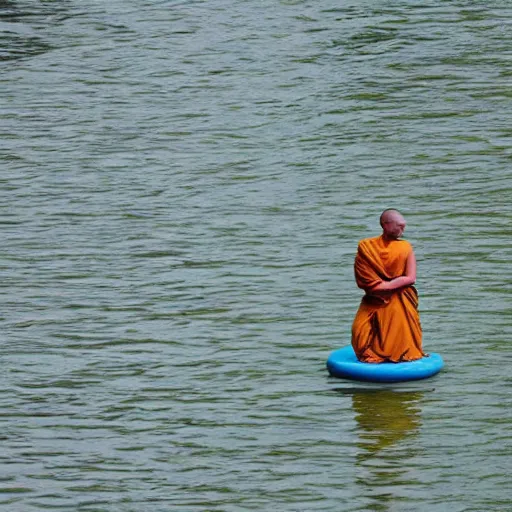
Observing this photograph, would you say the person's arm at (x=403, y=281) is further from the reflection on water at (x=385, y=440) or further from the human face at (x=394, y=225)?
the reflection on water at (x=385, y=440)

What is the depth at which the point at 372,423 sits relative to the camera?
1288 cm

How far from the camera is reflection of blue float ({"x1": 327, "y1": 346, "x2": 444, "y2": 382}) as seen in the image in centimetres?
1373

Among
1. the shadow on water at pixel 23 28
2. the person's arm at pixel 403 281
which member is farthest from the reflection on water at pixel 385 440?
the shadow on water at pixel 23 28

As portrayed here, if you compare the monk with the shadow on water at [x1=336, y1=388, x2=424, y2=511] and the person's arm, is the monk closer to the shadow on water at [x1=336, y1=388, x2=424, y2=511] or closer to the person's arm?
the person's arm

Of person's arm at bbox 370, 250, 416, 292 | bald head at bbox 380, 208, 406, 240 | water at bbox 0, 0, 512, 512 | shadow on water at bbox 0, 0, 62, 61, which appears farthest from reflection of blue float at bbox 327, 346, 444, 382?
shadow on water at bbox 0, 0, 62, 61

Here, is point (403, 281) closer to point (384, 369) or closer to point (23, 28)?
point (384, 369)

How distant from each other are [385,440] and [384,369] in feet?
4.39

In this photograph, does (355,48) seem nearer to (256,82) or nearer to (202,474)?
(256,82)

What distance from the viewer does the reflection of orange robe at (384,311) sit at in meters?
13.7

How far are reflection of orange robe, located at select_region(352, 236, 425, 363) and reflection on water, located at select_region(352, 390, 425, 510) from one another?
39 centimetres

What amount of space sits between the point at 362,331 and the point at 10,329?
394 centimetres

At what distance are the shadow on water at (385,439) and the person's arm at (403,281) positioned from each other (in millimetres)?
888

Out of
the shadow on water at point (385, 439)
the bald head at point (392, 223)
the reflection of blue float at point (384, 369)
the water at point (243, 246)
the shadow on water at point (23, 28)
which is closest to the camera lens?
the shadow on water at point (385, 439)

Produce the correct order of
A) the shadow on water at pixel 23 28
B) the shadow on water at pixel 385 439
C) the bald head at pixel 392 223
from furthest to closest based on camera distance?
the shadow on water at pixel 23 28, the bald head at pixel 392 223, the shadow on water at pixel 385 439
